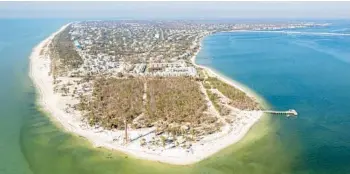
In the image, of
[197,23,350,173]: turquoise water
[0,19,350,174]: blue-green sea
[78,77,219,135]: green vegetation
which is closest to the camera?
[0,19,350,174]: blue-green sea

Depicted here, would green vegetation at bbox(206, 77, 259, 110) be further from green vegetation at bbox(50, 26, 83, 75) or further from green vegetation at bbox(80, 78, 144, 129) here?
green vegetation at bbox(50, 26, 83, 75)

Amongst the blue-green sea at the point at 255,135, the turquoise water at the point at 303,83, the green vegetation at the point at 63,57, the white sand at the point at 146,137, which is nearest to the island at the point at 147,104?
the white sand at the point at 146,137

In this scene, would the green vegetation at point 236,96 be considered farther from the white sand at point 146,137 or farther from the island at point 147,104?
the white sand at point 146,137

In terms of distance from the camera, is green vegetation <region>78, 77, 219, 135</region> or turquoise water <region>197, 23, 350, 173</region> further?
green vegetation <region>78, 77, 219, 135</region>

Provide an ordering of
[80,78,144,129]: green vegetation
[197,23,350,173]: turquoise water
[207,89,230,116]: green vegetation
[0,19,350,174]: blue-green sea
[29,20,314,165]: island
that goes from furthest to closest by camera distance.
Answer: [207,89,230,116]: green vegetation
[80,78,144,129]: green vegetation
[29,20,314,165]: island
[197,23,350,173]: turquoise water
[0,19,350,174]: blue-green sea

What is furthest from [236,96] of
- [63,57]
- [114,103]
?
[63,57]

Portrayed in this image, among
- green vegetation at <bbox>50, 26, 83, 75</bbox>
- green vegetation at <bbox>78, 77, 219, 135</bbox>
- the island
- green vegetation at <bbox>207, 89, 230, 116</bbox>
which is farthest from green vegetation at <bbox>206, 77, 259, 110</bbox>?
green vegetation at <bbox>50, 26, 83, 75</bbox>
